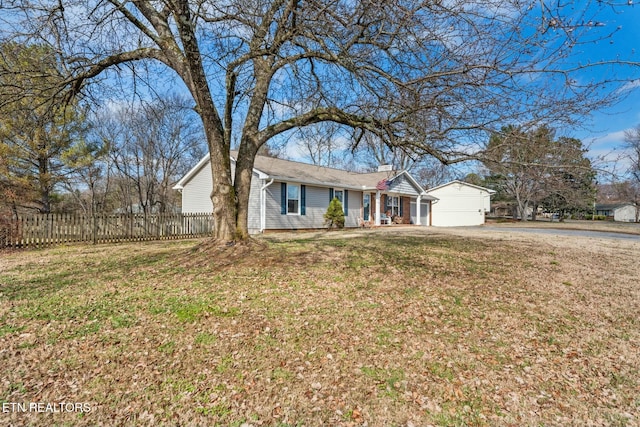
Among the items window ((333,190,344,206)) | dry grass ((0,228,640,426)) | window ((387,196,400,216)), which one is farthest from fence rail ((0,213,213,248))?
window ((387,196,400,216))

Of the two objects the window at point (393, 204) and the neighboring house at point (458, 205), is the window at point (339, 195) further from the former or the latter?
the neighboring house at point (458, 205)

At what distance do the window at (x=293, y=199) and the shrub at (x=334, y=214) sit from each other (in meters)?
1.72

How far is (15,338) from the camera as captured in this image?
11.6 ft

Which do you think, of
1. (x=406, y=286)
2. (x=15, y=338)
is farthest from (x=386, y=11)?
(x=15, y=338)

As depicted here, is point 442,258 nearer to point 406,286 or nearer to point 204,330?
point 406,286

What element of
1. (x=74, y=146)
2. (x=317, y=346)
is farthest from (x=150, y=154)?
(x=317, y=346)

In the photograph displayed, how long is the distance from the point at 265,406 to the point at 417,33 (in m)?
5.26

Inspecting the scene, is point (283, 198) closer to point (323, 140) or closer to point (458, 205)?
point (323, 140)

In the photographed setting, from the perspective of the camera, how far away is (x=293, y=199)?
56.6ft

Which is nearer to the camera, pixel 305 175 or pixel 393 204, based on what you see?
pixel 305 175

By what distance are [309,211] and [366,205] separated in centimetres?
561

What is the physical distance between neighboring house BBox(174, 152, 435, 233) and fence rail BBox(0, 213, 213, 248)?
2.92 metres

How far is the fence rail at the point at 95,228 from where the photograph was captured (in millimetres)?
10375

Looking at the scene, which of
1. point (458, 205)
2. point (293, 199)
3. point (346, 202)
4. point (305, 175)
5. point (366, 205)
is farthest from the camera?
point (458, 205)
